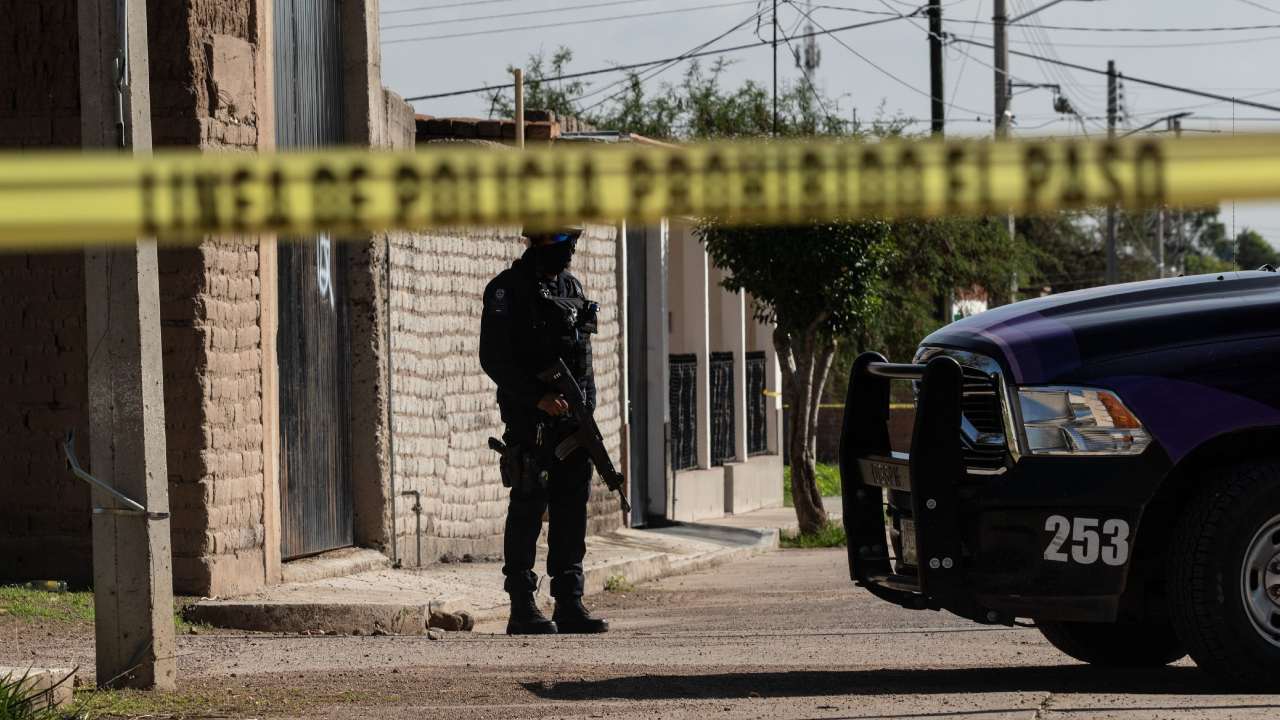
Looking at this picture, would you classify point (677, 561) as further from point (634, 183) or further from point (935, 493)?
point (634, 183)

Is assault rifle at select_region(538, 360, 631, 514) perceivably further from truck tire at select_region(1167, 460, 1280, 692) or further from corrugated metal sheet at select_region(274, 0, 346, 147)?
truck tire at select_region(1167, 460, 1280, 692)

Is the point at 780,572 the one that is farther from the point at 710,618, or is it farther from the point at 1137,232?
the point at 1137,232

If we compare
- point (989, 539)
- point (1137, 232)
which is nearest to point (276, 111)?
point (989, 539)

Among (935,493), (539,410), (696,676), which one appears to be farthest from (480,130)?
(935,493)

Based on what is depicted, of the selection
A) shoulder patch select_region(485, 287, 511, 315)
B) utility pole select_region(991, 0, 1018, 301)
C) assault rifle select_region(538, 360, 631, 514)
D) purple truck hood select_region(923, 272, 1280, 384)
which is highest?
utility pole select_region(991, 0, 1018, 301)

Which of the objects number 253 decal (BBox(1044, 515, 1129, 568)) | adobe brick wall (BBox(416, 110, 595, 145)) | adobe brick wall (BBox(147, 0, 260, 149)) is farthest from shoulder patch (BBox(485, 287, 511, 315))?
adobe brick wall (BBox(416, 110, 595, 145))

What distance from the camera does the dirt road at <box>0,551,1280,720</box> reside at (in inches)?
223

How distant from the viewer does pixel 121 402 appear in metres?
6.04

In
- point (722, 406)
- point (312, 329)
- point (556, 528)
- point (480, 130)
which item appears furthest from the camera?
point (722, 406)

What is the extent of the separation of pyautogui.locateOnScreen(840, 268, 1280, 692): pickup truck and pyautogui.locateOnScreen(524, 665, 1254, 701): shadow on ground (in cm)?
29

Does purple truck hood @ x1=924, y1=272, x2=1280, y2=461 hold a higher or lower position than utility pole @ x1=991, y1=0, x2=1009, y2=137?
lower

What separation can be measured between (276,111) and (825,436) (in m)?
25.9

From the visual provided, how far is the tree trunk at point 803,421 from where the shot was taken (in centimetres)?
1798

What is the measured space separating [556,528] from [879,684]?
2.74 metres
